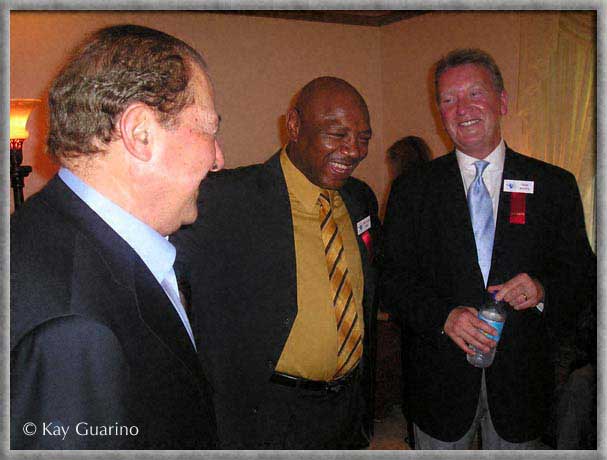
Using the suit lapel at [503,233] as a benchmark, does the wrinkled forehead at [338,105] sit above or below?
above

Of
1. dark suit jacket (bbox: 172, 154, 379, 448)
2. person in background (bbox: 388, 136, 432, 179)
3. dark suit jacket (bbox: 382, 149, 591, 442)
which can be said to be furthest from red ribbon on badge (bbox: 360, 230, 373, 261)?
person in background (bbox: 388, 136, 432, 179)

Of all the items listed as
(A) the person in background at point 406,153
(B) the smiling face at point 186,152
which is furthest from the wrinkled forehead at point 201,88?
(A) the person in background at point 406,153

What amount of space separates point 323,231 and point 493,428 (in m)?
0.74

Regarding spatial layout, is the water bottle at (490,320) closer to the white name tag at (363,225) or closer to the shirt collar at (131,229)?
the white name tag at (363,225)

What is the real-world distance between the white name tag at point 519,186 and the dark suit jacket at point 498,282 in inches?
0.6

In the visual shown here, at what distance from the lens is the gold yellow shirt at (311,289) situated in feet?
4.55

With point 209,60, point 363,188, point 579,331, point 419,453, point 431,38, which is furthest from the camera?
point 209,60

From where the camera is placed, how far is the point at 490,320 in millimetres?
1255

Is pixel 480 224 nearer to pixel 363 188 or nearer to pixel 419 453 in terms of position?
pixel 363 188

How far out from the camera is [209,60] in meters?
3.28

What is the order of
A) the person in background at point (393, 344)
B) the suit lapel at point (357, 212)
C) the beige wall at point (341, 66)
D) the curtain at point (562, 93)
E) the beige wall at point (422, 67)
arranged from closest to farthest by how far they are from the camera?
the curtain at point (562, 93) → the suit lapel at point (357, 212) → the beige wall at point (422, 67) → the beige wall at point (341, 66) → the person in background at point (393, 344)

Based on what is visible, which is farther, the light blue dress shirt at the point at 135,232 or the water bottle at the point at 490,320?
the water bottle at the point at 490,320

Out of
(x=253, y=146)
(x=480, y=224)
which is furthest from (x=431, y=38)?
(x=253, y=146)

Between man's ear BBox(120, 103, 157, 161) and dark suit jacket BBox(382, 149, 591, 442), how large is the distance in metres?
0.93
